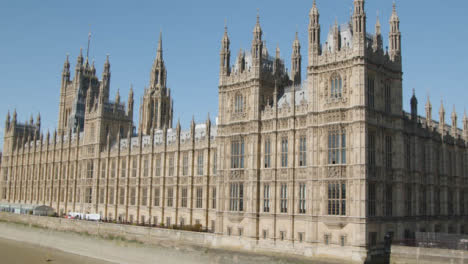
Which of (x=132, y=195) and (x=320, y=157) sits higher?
(x=320, y=157)

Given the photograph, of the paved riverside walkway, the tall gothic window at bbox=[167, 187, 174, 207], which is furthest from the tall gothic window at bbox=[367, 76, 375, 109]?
the tall gothic window at bbox=[167, 187, 174, 207]

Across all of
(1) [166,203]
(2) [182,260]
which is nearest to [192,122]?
(1) [166,203]

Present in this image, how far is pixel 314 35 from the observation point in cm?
4791

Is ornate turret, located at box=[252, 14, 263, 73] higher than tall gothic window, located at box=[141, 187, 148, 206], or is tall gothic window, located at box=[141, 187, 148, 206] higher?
ornate turret, located at box=[252, 14, 263, 73]

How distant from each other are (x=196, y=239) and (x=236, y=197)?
22.4ft

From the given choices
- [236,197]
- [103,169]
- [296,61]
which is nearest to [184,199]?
[236,197]

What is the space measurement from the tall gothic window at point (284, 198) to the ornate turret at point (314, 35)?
12.5 m

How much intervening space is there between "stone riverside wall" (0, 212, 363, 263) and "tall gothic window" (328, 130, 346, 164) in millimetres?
8216

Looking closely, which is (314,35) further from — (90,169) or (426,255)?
(90,169)

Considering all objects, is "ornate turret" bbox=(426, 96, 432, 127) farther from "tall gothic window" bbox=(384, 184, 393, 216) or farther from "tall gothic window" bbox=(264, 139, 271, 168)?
"tall gothic window" bbox=(264, 139, 271, 168)

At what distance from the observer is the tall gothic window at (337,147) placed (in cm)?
4416

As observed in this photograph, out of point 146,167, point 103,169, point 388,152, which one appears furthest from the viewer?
point 103,169

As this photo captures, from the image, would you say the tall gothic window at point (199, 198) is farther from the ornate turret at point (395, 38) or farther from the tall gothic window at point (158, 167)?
the ornate turret at point (395, 38)

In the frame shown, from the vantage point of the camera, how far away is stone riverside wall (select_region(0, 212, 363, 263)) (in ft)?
145
